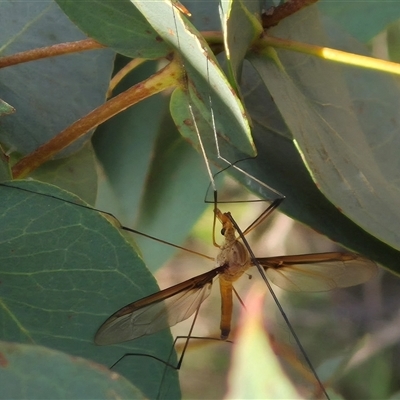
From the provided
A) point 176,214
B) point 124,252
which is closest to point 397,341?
point 176,214

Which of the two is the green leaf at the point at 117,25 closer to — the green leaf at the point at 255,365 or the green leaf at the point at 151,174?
the green leaf at the point at 151,174

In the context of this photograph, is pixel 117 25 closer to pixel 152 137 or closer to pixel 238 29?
pixel 238 29

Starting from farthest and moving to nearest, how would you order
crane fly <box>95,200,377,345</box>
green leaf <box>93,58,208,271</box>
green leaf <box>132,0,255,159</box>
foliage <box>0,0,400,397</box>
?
1. green leaf <box>93,58,208,271</box>
2. crane fly <box>95,200,377,345</box>
3. foliage <box>0,0,400,397</box>
4. green leaf <box>132,0,255,159</box>

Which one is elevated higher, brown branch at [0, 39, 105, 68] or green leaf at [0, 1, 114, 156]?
green leaf at [0, 1, 114, 156]

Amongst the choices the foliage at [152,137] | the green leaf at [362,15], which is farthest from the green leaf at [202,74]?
the green leaf at [362,15]

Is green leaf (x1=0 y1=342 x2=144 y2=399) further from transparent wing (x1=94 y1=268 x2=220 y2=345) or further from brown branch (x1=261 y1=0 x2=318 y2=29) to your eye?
brown branch (x1=261 y1=0 x2=318 y2=29)

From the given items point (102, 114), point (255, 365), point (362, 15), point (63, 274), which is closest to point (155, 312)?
point (63, 274)

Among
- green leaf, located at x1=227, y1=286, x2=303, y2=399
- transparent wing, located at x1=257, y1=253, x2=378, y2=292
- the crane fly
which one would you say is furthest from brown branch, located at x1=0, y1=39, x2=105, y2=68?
green leaf, located at x1=227, y1=286, x2=303, y2=399
